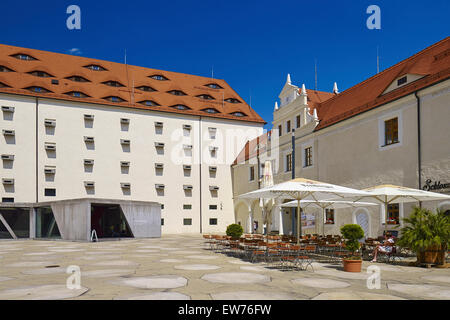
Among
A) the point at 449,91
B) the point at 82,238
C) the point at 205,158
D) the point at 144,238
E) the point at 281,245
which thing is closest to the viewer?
the point at 281,245

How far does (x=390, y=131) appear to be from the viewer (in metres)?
22.5

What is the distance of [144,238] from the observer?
30.1 m

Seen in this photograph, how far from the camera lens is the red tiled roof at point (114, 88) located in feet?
131

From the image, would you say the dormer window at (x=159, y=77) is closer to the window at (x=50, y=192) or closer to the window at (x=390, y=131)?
the window at (x=50, y=192)

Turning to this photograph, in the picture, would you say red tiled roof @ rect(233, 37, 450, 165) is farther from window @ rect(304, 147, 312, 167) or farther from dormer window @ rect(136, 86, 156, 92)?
dormer window @ rect(136, 86, 156, 92)

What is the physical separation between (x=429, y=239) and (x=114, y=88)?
36.6 m

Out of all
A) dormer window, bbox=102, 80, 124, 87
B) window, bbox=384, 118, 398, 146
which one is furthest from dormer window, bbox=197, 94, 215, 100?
window, bbox=384, 118, 398, 146

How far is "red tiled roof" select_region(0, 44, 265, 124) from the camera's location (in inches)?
1566

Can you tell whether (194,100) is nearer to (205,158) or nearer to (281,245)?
(205,158)

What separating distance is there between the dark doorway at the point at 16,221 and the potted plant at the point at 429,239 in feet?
88.7

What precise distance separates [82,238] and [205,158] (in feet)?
63.3

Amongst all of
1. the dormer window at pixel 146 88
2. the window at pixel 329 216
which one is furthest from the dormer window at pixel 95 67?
the window at pixel 329 216

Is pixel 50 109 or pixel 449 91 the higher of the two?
pixel 50 109
